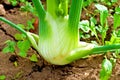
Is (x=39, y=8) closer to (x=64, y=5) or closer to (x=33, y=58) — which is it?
(x=64, y=5)

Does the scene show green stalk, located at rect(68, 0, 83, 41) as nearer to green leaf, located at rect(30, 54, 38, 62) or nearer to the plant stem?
the plant stem

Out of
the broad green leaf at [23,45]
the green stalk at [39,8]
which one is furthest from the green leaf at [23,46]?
the green stalk at [39,8]

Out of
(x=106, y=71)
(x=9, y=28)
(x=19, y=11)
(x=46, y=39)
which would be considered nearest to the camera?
(x=106, y=71)

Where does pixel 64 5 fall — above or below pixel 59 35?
above

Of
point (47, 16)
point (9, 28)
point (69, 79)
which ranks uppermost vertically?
point (47, 16)

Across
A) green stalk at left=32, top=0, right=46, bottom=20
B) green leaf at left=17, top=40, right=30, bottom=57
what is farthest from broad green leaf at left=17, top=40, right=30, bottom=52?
green stalk at left=32, top=0, right=46, bottom=20

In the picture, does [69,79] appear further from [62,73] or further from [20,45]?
[20,45]

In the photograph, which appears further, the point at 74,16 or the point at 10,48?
the point at 10,48

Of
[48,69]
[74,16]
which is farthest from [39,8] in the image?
[48,69]

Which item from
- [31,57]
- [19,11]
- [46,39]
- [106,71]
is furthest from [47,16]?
[19,11]
